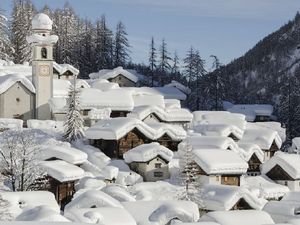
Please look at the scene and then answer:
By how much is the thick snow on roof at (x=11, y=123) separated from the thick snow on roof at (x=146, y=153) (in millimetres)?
10480

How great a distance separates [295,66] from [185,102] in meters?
61.2

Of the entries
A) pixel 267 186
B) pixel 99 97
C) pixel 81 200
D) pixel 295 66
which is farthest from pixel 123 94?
pixel 295 66

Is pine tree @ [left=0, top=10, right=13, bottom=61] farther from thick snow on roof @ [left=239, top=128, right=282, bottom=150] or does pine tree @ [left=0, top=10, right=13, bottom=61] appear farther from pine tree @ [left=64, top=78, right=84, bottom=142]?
thick snow on roof @ [left=239, top=128, right=282, bottom=150]

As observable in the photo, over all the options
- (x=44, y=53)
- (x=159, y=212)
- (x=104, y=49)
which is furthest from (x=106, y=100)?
(x=104, y=49)

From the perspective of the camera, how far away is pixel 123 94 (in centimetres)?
6175

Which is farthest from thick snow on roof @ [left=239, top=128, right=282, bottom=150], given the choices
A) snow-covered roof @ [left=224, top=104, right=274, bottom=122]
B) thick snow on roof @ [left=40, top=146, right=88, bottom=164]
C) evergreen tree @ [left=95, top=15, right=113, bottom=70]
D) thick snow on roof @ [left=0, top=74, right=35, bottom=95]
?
evergreen tree @ [left=95, top=15, right=113, bottom=70]

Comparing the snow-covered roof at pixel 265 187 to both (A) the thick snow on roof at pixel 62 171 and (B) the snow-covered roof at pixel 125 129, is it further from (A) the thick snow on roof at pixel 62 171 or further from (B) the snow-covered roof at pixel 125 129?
(A) the thick snow on roof at pixel 62 171

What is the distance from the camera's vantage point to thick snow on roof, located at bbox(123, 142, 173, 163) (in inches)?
1887

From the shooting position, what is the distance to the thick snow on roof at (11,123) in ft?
175

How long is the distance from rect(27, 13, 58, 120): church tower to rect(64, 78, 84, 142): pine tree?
292 inches

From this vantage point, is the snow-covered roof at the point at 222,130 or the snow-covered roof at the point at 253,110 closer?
the snow-covered roof at the point at 222,130

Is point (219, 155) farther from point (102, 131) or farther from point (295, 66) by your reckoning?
point (295, 66)

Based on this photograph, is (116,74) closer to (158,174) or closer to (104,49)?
(104,49)

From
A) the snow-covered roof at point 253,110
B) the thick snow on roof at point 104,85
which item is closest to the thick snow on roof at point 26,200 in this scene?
the thick snow on roof at point 104,85
